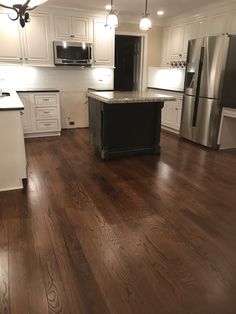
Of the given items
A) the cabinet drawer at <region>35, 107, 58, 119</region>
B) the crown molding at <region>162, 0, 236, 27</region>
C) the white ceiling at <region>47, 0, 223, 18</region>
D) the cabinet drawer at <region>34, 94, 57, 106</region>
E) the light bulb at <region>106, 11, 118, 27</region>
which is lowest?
the cabinet drawer at <region>35, 107, 58, 119</region>

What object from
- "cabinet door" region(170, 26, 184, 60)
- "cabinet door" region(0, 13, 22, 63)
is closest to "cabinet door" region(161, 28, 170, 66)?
"cabinet door" region(170, 26, 184, 60)

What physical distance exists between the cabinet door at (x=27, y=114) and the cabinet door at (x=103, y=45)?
1779 mm

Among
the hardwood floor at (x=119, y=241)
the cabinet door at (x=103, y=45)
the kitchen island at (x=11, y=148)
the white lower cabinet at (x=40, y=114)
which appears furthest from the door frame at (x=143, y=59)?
the kitchen island at (x=11, y=148)

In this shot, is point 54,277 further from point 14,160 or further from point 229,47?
point 229,47

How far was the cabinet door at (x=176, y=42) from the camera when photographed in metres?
5.54

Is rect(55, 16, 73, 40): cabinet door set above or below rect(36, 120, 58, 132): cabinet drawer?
above

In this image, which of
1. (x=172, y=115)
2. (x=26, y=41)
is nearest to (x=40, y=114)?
(x=26, y=41)

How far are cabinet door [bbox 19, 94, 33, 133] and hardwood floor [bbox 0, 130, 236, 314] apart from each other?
5.31 ft

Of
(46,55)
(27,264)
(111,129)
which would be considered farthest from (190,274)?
(46,55)

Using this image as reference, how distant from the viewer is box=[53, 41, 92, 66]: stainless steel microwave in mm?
4980

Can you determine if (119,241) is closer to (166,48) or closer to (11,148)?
(11,148)

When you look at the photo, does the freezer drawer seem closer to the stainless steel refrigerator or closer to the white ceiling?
the stainless steel refrigerator

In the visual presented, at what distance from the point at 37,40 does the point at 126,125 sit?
2.78 meters

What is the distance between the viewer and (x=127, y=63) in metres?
6.87
